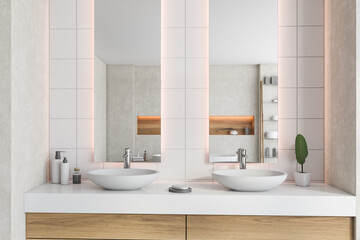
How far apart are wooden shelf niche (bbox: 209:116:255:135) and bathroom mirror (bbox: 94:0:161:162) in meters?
0.42

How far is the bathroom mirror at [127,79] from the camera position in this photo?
8.32ft

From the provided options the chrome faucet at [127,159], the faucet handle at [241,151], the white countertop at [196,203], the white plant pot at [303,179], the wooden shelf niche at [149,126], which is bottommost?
the white countertop at [196,203]

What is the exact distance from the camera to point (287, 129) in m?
2.51

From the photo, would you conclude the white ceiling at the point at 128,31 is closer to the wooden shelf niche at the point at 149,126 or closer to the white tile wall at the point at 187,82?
the white tile wall at the point at 187,82

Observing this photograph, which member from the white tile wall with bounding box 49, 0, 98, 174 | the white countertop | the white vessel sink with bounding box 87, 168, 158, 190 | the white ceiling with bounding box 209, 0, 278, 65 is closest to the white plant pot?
the white countertop

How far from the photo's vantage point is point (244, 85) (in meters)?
2.51

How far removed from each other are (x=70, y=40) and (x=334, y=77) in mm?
1967

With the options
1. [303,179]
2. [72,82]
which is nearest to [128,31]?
[72,82]

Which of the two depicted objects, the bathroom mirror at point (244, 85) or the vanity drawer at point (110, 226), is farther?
the bathroom mirror at point (244, 85)

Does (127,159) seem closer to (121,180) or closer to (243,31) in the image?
(121,180)

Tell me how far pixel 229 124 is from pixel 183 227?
2.85ft

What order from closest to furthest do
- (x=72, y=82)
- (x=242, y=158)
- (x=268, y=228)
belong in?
(x=268, y=228)
(x=242, y=158)
(x=72, y=82)

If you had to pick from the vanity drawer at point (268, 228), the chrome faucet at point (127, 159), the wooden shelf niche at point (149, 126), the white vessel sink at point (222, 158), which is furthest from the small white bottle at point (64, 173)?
the white vessel sink at point (222, 158)

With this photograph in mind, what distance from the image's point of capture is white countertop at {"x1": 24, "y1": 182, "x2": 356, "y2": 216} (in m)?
1.97
